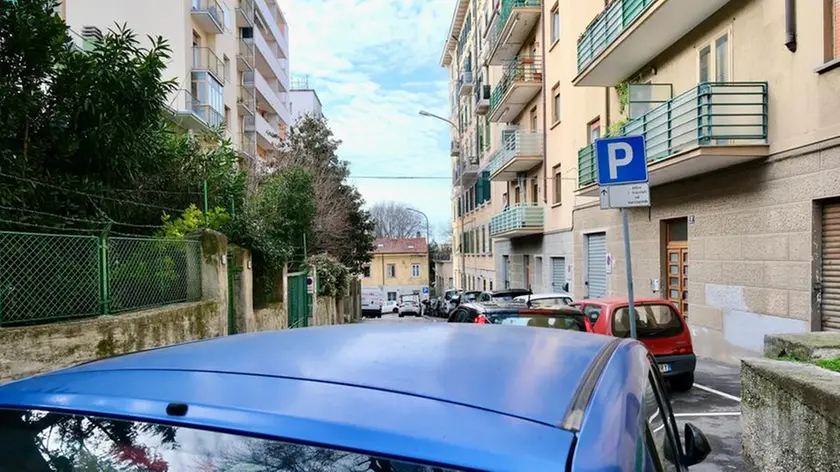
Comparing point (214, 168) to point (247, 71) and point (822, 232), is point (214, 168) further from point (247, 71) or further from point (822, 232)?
point (247, 71)

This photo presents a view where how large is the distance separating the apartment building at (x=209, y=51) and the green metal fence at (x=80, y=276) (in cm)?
600

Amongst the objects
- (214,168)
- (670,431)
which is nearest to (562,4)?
(214,168)

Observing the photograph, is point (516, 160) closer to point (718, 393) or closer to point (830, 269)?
point (830, 269)

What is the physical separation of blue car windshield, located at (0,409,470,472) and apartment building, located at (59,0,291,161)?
12.3 m

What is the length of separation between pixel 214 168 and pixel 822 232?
37.6 ft

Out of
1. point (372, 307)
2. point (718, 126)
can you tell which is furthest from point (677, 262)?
point (372, 307)

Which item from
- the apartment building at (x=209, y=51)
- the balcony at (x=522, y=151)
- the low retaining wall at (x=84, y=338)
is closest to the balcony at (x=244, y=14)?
the apartment building at (x=209, y=51)

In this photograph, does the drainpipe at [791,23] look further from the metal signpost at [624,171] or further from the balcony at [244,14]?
the balcony at [244,14]

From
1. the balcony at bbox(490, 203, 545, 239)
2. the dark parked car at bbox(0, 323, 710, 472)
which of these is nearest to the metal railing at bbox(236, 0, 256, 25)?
the balcony at bbox(490, 203, 545, 239)

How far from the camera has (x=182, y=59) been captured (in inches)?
869

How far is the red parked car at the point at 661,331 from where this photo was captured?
7758 mm

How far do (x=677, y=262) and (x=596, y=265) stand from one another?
5.05 m

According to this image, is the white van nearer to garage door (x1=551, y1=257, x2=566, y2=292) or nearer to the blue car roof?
garage door (x1=551, y1=257, x2=566, y2=292)

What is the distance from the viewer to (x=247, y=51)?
32594 mm
